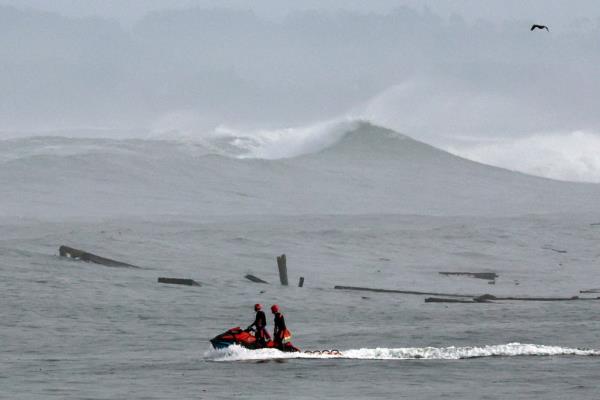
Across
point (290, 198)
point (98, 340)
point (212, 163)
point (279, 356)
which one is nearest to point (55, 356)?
point (98, 340)

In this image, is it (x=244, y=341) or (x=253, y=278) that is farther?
(x=253, y=278)

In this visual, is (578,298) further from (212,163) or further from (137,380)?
(212,163)

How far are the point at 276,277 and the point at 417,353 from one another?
15012 mm

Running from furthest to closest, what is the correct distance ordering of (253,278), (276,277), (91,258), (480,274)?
1. (480,274)
2. (276,277)
3. (91,258)
4. (253,278)

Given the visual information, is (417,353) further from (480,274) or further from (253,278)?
(480,274)

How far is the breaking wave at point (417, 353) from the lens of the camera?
23.0 m

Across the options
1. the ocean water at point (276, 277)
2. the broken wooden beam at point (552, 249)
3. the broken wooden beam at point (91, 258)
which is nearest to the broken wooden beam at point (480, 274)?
the ocean water at point (276, 277)

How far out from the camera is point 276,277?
38.2 m

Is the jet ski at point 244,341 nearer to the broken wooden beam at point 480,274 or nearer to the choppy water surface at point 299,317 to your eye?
the choppy water surface at point 299,317

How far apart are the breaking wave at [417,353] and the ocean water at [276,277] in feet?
0.13

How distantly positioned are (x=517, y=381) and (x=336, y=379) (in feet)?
8.89

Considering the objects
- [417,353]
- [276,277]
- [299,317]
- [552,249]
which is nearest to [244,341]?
[417,353]

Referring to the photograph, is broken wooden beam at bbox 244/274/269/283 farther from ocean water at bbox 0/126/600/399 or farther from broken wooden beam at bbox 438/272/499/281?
broken wooden beam at bbox 438/272/499/281

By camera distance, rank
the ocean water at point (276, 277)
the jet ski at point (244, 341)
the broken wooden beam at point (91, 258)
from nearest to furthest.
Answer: the ocean water at point (276, 277) < the jet ski at point (244, 341) < the broken wooden beam at point (91, 258)
